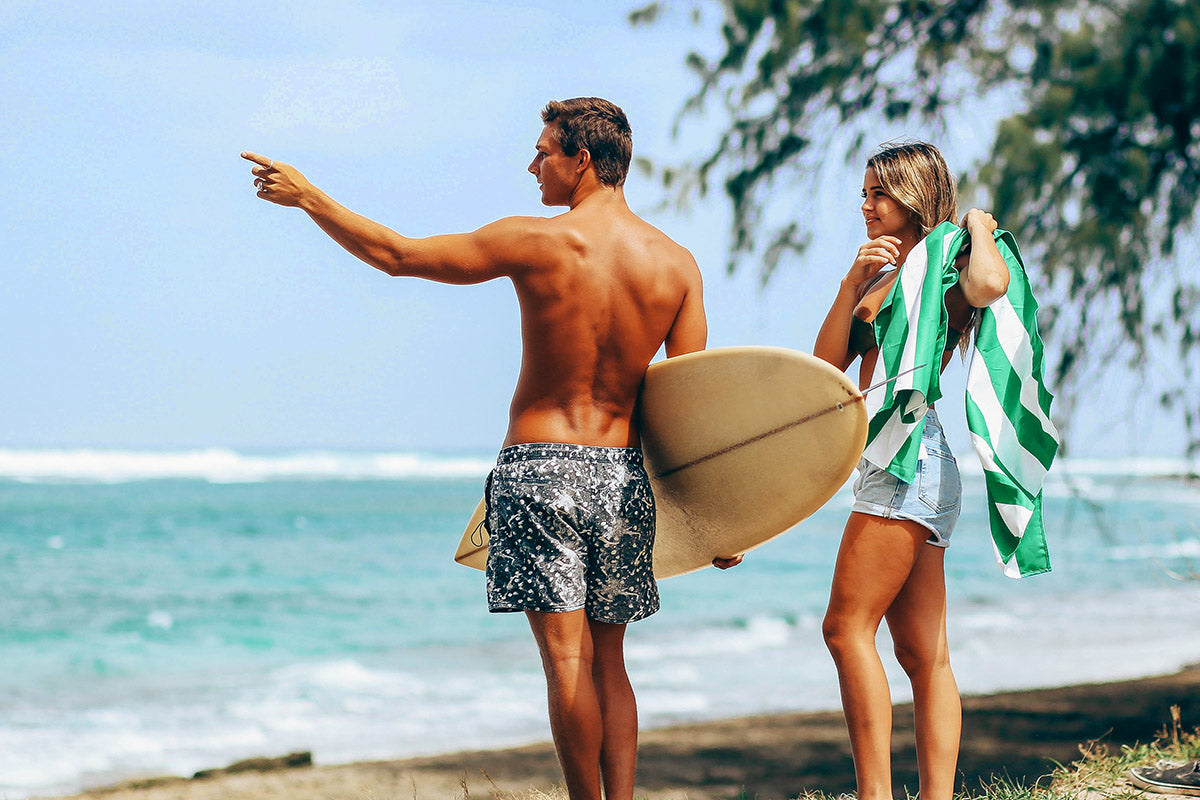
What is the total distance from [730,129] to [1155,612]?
9.16 metres

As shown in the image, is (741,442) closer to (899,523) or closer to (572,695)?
(899,523)

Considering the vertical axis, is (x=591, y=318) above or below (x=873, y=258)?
below

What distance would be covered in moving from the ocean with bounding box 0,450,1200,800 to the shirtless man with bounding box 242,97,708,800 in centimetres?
226

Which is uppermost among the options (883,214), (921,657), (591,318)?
(883,214)

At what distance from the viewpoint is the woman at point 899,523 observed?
2.21 meters

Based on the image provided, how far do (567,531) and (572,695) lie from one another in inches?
12.8

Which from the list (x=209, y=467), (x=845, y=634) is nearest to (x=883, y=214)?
(x=845, y=634)

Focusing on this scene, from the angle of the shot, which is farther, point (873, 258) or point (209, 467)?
point (209, 467)

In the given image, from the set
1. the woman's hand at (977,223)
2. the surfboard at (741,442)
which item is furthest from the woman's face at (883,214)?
the surfboard at (741,442)

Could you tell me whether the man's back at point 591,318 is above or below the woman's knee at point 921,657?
above

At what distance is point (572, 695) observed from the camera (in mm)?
2197

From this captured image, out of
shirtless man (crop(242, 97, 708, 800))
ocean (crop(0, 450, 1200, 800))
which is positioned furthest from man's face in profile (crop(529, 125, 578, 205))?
ocean (crop(0, 450, 1200, 800))

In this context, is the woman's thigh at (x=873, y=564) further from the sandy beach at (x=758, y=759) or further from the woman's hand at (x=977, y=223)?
the sandy beach at (x=758, y=759)

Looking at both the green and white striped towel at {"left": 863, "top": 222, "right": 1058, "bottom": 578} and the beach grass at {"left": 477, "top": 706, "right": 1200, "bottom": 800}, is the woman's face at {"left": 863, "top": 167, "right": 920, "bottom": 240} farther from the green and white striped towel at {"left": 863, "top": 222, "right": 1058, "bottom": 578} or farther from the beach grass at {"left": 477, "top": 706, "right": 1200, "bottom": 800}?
the beach grass at {"left": 477, "top": 706, "right": 1200, "bottom": 800}
